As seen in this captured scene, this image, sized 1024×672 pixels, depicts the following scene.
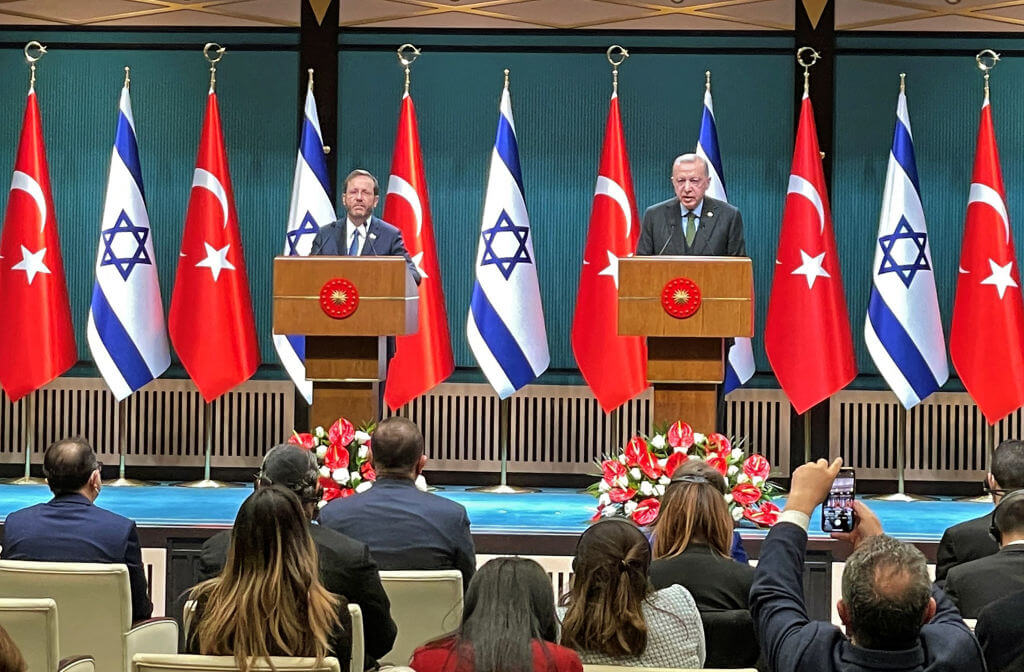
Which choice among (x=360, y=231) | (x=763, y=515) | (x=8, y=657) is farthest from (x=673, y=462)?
(x=8, y=657)

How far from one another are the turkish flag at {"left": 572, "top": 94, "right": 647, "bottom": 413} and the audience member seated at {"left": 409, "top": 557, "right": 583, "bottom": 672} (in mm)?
6104

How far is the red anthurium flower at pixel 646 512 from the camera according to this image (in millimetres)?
5957

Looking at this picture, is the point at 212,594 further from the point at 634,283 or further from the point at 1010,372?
the point at 1010,372

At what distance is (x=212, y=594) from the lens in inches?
124

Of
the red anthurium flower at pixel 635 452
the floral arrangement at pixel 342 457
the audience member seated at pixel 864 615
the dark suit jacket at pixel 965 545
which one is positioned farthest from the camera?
the floral arrangement at pixel 342 457

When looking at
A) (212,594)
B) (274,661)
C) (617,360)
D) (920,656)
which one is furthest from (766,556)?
(617,360)

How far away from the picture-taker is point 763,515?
6.19 metres

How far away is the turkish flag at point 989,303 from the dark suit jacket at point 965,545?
13.3 feet

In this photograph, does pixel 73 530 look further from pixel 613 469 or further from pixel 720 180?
pixel 720 180

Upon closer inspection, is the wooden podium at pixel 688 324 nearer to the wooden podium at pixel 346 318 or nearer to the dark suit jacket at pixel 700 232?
the dark suit jacket at pixel 700 232

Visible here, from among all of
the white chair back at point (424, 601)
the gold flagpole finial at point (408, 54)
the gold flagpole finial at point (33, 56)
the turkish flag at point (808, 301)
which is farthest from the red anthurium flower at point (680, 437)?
the gold flagpole finial at point (33, 56)

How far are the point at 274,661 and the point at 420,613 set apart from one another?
3.94ft

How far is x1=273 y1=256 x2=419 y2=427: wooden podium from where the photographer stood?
643 cm

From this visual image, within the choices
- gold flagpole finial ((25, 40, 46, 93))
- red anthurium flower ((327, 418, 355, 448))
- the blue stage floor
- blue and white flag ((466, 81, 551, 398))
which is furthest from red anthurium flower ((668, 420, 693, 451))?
gold flagpole finial ((25, 40, 46, 93))
